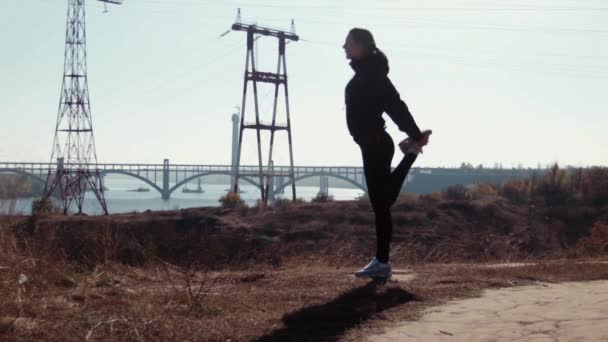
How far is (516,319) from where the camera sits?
336 cm

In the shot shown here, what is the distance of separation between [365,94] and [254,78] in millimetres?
27544

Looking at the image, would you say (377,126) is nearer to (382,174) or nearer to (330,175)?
(382,174)

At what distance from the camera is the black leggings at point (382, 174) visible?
436 centimetres

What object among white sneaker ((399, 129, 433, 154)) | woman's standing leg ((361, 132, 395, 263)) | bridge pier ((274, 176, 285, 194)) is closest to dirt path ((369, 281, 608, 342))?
woman's standing leg ((361, 132, 395, 263))

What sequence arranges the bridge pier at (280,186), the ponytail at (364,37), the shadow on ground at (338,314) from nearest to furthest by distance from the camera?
the shadow on ground at (338,314) → the ponytail at (364,37) → the bridge pier at (280,186)

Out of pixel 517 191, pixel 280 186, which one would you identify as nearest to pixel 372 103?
pixel 517 191

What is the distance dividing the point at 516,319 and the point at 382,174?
1.35 meters

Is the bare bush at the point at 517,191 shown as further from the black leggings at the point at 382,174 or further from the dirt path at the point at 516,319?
the dirt path at the point at 516,319

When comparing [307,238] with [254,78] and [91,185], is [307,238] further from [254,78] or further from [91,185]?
[91,185]

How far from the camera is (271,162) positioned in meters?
33.2

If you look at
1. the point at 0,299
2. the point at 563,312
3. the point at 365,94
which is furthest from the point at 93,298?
the point at 563,312

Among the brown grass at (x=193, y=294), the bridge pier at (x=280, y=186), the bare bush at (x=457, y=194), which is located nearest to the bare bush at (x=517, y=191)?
the bare bush at (x=457, y=194)

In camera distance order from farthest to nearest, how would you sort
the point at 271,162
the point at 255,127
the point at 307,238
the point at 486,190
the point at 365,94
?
1. the point at 271,162
2. the point at 255,127
3. the point at 486,190
4. the point at 307,238
5. the point at 365,94

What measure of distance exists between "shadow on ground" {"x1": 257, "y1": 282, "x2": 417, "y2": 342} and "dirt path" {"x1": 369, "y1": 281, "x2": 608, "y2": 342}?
0.22m
